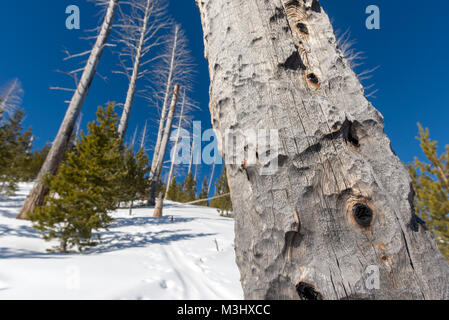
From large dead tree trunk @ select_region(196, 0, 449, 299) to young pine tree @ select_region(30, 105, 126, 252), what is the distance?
430 centimetres

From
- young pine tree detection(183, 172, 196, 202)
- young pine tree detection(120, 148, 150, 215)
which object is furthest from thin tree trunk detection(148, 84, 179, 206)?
young pine tree detection(183, 172, 196, 202)

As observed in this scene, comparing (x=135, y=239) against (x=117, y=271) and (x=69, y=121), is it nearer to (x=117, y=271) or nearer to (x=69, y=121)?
(x=117, y=271)

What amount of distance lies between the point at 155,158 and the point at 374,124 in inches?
498

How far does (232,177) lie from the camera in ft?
3.01

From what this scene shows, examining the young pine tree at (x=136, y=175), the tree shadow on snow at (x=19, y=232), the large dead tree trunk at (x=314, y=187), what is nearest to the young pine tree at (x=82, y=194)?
the tree shadow on snow at (x=19, y=232)

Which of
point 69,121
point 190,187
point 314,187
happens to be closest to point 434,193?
point 314,187

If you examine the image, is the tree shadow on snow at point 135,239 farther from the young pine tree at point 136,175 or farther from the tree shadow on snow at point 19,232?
the young pine tree at point 136,175

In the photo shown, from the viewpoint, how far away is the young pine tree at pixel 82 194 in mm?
3930

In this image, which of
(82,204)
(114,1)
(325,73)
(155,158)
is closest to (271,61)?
(325,73)

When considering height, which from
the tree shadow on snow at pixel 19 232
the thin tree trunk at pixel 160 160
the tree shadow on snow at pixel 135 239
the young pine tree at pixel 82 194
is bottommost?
the tree shadow on snow at pixel 135 239

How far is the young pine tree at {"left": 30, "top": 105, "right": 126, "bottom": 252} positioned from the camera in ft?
12.9

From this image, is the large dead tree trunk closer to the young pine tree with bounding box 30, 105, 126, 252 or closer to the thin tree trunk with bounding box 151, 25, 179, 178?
the young pine tree with bounding box 30, 105, 126, 252

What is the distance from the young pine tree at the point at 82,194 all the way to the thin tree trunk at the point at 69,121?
989mm
